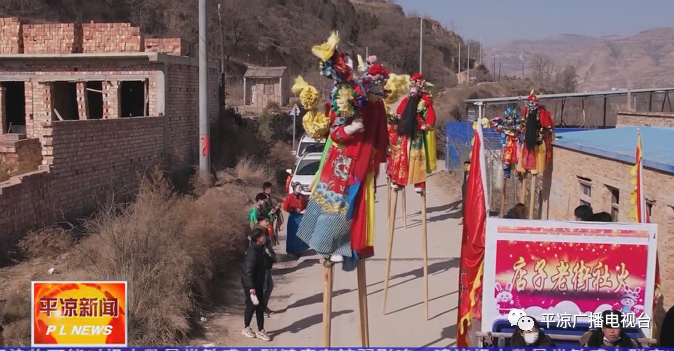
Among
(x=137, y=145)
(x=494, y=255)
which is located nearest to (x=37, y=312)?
(x=494, y=255)

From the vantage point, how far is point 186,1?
5856 cm

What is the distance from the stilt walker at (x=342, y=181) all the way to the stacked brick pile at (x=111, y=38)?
13.5m

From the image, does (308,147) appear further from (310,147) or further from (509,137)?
(509,137)

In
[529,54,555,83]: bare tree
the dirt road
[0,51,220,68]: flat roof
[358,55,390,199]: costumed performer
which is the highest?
[529,54,555,83]: bare tree

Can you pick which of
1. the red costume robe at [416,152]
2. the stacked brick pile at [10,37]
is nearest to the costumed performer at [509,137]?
the red costume robe at [416,152]

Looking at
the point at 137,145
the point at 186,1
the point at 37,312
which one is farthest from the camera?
the point at 186,1

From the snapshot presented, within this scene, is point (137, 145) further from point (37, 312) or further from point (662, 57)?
point (662, 57)

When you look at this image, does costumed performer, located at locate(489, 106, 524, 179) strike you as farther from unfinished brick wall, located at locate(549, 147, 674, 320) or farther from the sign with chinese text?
the sign with chinese text

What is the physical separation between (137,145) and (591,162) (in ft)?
32.9

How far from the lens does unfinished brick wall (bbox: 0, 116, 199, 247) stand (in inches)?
436

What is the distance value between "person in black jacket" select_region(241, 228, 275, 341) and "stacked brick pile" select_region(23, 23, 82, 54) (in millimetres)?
12240

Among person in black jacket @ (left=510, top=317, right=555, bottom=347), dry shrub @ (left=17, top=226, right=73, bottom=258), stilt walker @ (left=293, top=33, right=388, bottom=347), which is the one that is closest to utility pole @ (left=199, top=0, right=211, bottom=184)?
dry shrub @ (left=17, top=226, right=73, bottom=258)

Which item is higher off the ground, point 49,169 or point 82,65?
point 82,65

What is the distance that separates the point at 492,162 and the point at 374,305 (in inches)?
427
